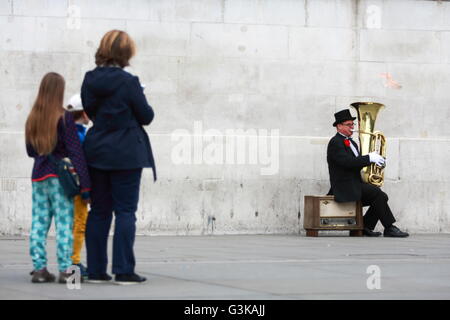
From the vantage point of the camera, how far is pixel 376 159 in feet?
44.4

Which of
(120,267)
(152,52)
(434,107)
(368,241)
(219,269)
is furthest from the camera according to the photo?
(434,107)

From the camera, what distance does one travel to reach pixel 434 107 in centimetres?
1457

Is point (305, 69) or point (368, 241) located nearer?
point (368, 241)

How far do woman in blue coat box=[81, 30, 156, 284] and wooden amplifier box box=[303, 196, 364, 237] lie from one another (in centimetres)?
637

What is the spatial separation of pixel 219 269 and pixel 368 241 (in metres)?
4.37

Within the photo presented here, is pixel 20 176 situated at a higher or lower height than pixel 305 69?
lower

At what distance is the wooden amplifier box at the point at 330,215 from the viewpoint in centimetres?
1365

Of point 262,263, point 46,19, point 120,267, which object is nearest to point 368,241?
point 262,263

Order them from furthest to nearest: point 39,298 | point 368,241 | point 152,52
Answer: point 152,52, point 368,241, point 39,298

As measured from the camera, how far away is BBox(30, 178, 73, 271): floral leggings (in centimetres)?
762

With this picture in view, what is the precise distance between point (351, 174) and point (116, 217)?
663 centimetres

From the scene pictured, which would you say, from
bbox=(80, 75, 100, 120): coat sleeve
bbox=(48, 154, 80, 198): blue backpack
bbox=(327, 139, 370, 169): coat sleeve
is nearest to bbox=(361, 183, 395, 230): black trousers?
bbox=(327, 139, 370, 169): coat sleeve

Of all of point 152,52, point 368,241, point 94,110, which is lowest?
point 368,241

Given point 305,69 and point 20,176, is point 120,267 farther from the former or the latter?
point 305,69
